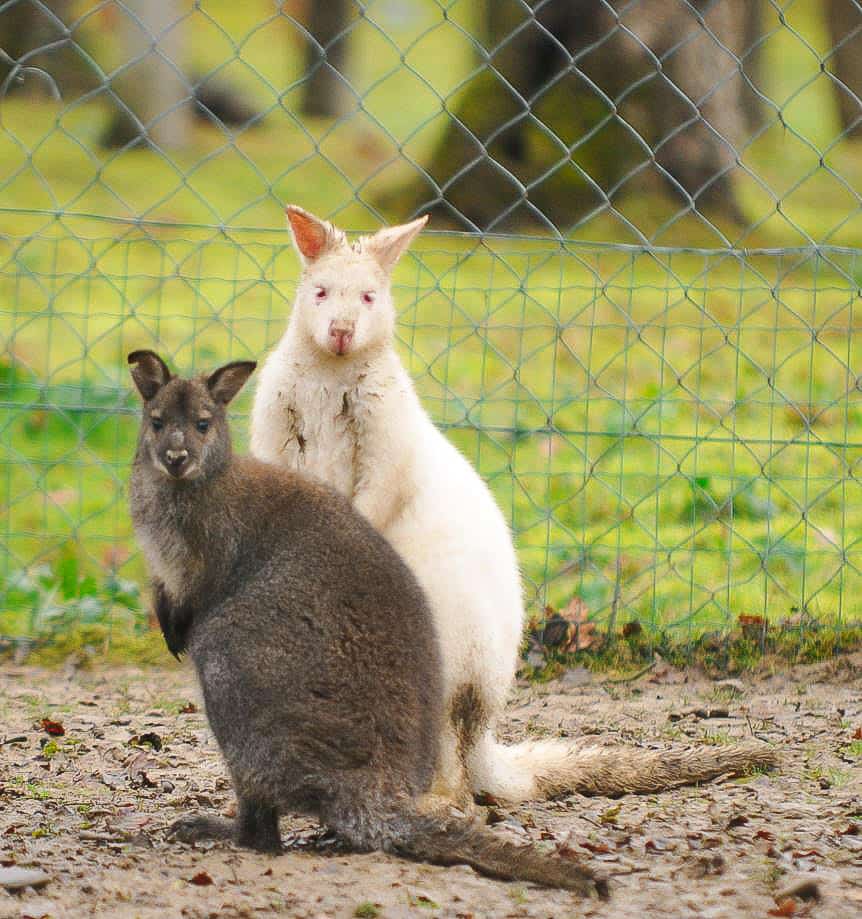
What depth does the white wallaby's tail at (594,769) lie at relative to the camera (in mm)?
4582

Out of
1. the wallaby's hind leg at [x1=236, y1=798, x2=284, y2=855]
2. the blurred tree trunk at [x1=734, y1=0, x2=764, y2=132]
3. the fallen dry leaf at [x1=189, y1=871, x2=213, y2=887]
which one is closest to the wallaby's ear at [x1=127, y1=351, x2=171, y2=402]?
the wallaby's hind leg at [x1=236, y1=798, x2=284, y2=855]

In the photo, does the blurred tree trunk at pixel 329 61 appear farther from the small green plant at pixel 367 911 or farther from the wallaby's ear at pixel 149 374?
the small green plant at pixel 367 911

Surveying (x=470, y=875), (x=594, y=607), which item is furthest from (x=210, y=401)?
(x=594, y=607)

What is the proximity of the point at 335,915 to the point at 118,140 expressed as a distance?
17.0 metres

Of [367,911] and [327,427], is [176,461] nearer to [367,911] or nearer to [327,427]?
[327,427]

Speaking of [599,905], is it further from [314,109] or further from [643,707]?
[314,109]

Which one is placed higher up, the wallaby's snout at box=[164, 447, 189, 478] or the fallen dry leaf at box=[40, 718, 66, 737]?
the wallaby's snout at box=[164, 447, 189, 478]

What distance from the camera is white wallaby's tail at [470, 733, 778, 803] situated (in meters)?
4.58

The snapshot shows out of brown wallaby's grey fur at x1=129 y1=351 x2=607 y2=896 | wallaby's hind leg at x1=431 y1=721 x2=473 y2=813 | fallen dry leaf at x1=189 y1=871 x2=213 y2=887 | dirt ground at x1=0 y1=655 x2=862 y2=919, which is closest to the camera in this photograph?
dirt ground at x1=0 y1=655 x2=862 y2=919

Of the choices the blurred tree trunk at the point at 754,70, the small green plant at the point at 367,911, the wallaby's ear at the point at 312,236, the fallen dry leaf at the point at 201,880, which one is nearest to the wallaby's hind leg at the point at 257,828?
the fallen dry leaf at the point at 201,880

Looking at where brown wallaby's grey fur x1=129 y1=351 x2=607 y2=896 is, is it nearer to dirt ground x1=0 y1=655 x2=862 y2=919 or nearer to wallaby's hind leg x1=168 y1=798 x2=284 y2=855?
wallaby's hind leg x1=168 y1=798 x2=284 y2=855

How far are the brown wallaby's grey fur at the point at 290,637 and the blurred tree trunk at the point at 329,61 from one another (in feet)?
67.2

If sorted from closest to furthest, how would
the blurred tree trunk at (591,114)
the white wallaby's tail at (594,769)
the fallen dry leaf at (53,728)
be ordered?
the white wallaby's tail at (594,769) → the fallen dry leaf at (53,728) → the blurred tree trunk at (591,114)

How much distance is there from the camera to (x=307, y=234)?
4.79m
